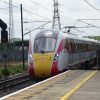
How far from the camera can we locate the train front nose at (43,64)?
25.5 meters

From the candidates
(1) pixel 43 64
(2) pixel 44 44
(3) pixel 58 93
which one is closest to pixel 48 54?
(1) pixel 43 64

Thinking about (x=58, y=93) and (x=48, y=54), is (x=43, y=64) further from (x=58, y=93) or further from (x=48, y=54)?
(x=58, y=93)

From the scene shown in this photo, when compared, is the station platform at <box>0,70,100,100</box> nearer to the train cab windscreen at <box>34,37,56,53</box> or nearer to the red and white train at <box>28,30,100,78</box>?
the red and white train at <box>28,30,100,78</box>

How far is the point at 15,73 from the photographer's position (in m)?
37.0

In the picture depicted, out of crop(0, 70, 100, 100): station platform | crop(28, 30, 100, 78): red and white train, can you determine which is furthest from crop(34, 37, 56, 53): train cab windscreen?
crop(0, 70, 100, 100): station platform

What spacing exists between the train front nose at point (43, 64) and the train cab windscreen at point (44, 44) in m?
0.46

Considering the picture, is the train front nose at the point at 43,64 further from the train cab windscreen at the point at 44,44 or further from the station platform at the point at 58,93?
the station platform at the point at 58,93

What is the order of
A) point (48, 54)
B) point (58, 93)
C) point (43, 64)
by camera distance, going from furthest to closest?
point (48, 54) → point (43, 64) → point (58, 93)

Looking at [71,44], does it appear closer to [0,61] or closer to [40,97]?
[40,97]

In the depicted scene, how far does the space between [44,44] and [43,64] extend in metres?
1.55

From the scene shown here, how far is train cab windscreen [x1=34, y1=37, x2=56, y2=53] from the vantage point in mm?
26064

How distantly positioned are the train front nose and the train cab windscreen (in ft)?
1.51

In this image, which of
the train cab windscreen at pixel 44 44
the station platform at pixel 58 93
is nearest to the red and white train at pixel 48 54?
the train cab windscreen at pixel 44 44

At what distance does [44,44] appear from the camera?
2644cm
